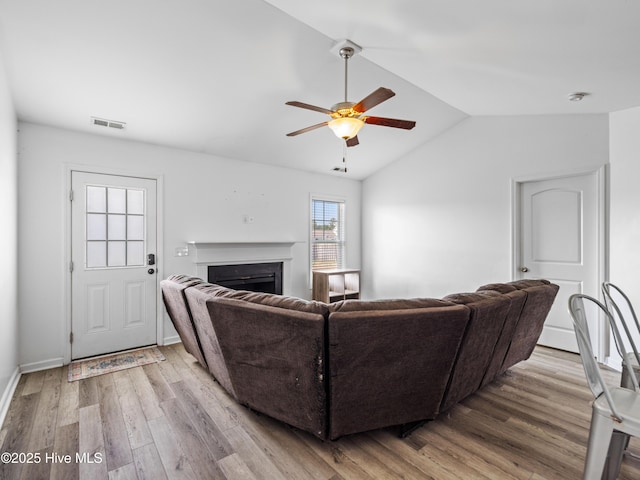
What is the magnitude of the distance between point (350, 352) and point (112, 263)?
3152 mm

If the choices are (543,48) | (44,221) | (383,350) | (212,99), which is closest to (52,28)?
(212,99)

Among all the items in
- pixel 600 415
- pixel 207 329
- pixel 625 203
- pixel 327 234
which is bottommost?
pixel 600 415

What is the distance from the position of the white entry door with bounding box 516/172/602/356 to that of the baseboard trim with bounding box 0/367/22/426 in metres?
5.09

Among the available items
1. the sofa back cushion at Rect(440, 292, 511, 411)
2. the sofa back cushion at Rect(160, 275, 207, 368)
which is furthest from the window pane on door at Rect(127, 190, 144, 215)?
the sofa back cushion at Rect(440, 292, 511, 411)

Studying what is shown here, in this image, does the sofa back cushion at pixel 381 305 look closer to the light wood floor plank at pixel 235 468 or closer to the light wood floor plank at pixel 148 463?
the light wood floor plank at pixel 235 468

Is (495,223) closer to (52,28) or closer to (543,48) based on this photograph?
(543,48)

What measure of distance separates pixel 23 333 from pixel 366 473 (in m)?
3.45

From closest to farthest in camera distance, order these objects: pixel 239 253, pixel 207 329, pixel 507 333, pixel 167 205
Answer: pixel 207 329 → pixel 507 333 → pixel 167 205 → pixel 239 253

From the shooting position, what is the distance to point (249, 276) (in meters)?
4.59

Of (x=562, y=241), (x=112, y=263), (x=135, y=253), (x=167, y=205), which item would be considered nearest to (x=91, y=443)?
(x=112, y=263)

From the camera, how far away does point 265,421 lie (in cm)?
225

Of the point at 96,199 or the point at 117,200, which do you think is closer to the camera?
the point at 96,199

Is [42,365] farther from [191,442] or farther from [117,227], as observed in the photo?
[191,442]

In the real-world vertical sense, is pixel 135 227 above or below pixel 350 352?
above
